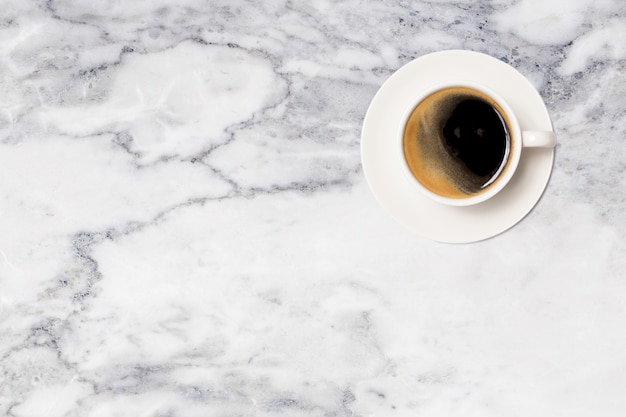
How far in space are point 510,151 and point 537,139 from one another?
0.03 metres

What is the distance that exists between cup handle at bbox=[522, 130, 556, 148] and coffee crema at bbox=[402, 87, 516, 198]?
2 cm

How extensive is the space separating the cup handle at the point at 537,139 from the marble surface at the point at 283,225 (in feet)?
0.25

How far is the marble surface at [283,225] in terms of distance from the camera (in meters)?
0.73

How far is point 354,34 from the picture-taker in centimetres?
74

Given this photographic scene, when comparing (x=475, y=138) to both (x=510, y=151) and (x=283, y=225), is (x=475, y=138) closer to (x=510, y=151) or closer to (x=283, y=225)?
(x=510, y=151)

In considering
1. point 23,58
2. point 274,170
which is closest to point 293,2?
point 274,170

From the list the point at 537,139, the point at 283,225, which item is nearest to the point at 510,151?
the point at 537,139

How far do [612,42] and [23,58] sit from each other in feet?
1.96

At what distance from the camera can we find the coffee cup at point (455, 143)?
665 mm

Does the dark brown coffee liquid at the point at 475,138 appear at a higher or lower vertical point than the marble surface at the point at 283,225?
higher

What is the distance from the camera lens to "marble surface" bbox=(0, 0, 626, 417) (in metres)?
0.73

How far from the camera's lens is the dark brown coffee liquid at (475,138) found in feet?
2.21

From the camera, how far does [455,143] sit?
0.68 m

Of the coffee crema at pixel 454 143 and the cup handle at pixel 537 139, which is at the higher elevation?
the cup handle at pixel 537 139
